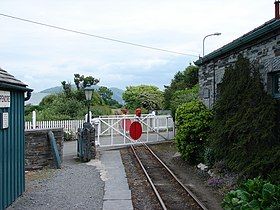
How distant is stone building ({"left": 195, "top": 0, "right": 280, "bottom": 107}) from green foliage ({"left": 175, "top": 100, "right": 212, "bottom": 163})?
0.78m

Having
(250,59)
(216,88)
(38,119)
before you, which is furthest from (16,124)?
(38,119)

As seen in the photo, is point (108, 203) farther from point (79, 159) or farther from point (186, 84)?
point (186, 84)

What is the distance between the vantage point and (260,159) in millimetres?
9672

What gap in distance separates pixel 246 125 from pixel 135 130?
12176 mm

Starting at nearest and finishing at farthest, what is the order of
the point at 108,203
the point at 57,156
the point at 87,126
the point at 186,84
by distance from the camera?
the point at 108,203, the point at 57,156, the point at 87,126, the point at 186,84

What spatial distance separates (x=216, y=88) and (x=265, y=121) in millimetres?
5396

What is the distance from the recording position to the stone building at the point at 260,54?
10.3 m

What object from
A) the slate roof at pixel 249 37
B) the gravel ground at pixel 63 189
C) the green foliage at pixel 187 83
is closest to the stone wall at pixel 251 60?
the slate roof at pixel 249 37

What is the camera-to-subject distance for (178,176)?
13.6m

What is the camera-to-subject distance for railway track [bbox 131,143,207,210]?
9852mm

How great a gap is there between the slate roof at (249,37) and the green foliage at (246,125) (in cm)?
52

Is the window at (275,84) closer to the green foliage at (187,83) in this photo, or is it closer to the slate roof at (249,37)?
the slate roof at (249,37)

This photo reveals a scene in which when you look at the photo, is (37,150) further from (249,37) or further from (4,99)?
(249,37)

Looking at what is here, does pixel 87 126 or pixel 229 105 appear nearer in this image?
pixel 229 105
